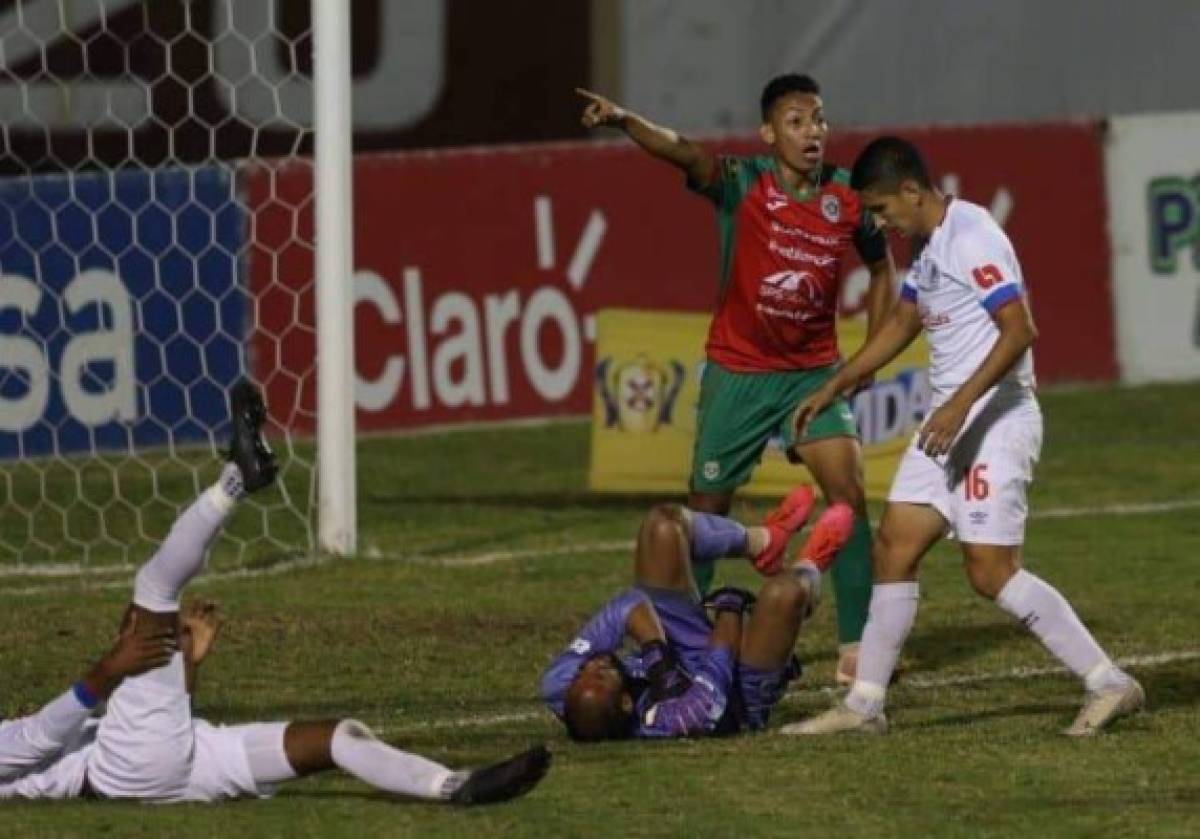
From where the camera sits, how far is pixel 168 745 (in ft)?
28.7

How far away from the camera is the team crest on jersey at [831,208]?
11.6 meters

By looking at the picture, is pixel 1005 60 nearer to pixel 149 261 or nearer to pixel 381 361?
pixel 381 361

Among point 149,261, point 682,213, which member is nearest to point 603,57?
point 682,213

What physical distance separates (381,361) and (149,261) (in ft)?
5.62

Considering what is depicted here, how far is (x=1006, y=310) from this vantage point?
32.6ft

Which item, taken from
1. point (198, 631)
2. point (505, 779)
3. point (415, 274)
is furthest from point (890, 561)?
point (415, 274)

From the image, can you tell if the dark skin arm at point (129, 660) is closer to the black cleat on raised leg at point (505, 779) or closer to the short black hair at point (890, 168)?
the black cleat on raised leg at point (505, 779)

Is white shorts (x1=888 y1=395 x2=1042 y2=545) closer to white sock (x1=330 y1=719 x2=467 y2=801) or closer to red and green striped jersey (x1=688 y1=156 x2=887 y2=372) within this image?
red and green striped jersey (x1=688 y1=156 x2=887 y2=372)

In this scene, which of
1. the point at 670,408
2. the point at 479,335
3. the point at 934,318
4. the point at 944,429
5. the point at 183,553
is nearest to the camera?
the point at 183,553

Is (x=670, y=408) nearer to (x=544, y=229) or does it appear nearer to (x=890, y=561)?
(x=544, y=229)

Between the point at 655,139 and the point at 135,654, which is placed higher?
the point at 655,139

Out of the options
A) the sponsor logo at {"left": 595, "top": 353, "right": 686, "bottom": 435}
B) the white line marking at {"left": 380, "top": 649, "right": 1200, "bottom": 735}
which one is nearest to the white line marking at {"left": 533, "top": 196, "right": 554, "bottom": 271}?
the sponsor logo at {"left": 595, "top": 353, "right": 686, "bottom": 435}

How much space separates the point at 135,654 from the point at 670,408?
7.73 m

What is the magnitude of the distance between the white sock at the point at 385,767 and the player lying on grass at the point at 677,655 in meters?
1.20
